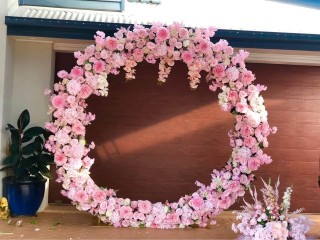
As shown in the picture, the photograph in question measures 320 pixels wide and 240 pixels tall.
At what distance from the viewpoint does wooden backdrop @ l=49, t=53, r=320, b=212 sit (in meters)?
7.37

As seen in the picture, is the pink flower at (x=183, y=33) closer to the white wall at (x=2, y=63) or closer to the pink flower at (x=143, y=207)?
the pink flower at (x=143, y=207)

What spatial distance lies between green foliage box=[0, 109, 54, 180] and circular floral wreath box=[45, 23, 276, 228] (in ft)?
2.15

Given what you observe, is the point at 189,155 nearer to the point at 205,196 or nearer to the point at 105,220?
the point at 205,196

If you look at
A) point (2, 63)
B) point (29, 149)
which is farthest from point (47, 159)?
point (2, 63)

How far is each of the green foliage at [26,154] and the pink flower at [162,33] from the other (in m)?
2.14

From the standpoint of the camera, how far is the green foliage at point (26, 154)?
20.6ft

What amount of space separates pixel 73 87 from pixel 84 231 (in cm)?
183

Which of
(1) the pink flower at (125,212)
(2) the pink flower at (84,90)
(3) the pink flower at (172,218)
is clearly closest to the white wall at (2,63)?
(2) the pink flower at (84,90)

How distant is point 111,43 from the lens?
5848 millimetres

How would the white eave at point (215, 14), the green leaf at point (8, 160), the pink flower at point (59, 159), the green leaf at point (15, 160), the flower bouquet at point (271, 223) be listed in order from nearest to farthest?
the flower bouquet at point (271, 223) → the pink flower at point (59, 159) → the green leaf at point (15, 160) → the green leaf at point (8, 160) → the white eave at point (215, 14)

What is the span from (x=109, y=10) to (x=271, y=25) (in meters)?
2.56

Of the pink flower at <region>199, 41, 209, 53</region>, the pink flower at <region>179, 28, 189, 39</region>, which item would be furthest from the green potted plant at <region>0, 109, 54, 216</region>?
the pink flower at <region>199, 41, 209, 53</region>

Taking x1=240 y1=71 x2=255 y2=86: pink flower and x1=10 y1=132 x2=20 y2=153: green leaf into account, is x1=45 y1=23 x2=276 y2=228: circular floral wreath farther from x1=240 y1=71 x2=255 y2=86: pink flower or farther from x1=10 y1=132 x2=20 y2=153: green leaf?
x1=10 y1=132 x2=20 y2=153: green leaf

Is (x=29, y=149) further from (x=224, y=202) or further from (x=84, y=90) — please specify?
(x=224, y=202)
